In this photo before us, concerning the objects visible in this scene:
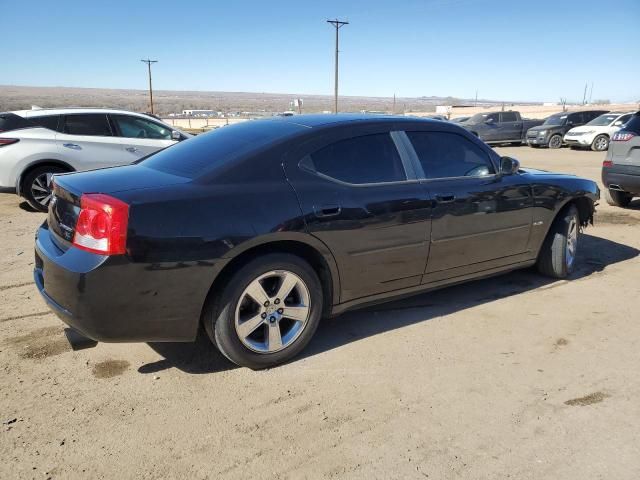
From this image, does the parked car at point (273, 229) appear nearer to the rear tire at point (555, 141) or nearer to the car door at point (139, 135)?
the car door at point (139, 135)

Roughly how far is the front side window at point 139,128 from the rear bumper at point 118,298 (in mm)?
6089

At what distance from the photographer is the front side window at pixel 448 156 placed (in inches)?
155

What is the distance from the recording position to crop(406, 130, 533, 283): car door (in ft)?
12.8

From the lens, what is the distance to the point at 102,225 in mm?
2750

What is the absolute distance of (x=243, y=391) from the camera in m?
3.03

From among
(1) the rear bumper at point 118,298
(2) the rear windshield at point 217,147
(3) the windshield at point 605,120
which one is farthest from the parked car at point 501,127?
(1) the rear bumper at point 118,298

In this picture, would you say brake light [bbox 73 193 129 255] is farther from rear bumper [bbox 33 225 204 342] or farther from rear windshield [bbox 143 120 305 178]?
rear windshield [bbox 143 120 305 178]

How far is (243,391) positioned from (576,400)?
1937 millimetres

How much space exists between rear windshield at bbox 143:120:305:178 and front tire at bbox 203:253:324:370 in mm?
724

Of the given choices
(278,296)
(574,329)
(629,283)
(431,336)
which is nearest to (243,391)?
(278,296)

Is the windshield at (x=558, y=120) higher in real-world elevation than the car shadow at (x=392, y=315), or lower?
higher

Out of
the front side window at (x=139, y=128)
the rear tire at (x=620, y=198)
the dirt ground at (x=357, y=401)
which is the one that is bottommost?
the dirt ground at (x=357, y=401)

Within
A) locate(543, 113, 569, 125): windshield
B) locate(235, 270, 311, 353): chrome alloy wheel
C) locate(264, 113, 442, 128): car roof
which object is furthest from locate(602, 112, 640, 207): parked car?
locate(543, 113, 569, 125): windshield

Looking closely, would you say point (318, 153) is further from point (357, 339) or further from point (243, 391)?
point (243, 391)
